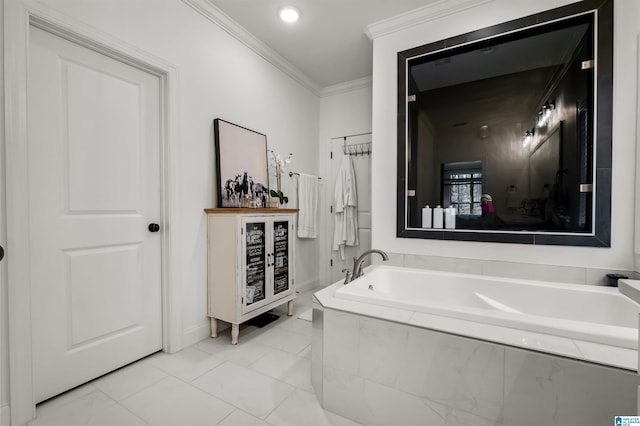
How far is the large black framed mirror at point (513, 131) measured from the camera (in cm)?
183

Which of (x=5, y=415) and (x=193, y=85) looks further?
(x=193, y=85)

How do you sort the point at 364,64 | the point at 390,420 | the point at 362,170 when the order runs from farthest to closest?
the point at 362,170, the point at 364,64, the point at 390,420

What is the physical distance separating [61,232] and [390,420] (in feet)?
6.44

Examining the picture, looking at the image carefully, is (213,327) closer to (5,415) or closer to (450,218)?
(5,415)

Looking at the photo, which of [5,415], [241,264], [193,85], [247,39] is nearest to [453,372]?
[241,264]

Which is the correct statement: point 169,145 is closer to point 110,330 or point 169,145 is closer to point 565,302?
point 110,330

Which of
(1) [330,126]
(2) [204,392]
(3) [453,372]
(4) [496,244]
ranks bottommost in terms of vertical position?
(2) [204,392]

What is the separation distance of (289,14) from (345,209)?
6.84 feet

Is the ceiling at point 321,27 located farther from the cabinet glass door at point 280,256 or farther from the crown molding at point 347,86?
the cabinet glass door at point 280,256

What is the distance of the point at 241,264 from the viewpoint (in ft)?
7.08

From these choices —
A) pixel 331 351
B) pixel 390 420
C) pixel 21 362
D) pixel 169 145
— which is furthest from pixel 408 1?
pixel 21 362

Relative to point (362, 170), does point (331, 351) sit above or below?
below

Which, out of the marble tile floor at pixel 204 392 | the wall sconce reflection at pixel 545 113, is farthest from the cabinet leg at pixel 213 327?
the wall sconce reflection at pixel 545 113

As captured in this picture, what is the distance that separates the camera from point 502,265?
6.76ft
